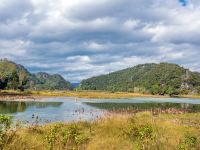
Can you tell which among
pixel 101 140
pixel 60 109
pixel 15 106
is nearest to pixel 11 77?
pixel 15 106

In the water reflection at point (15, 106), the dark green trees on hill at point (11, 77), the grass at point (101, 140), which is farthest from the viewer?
the dark green trees on hill at point (11, 77)

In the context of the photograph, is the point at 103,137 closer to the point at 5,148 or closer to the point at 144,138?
the point at 144,138

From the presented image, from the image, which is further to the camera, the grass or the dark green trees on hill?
the dark green trees on hill

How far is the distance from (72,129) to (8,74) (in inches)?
5855

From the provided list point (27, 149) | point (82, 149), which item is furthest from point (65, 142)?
point (27, 149)

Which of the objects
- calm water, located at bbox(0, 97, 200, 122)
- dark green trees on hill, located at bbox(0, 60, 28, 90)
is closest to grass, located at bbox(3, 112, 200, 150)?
calm water, located at bbox(0, 97, 200, 122)

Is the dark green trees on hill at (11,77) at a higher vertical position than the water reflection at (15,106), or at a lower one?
higher

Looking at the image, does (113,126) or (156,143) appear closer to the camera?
(156,143)

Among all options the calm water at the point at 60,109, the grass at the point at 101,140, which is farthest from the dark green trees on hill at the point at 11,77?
the grass at the point at 101,140

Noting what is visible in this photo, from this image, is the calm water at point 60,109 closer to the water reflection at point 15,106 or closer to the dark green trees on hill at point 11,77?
the water reflection at point 15,106

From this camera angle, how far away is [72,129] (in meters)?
18.1

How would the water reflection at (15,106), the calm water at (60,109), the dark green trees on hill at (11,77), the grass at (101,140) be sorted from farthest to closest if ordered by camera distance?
the dark green trees on hill at (11,77), the water reflection at (15,106), the calm water at (60,109), the grass at (101,140)

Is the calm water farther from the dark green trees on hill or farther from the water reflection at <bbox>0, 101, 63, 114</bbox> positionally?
the dark green trees on hill

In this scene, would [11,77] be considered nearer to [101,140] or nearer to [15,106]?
[15,106]
